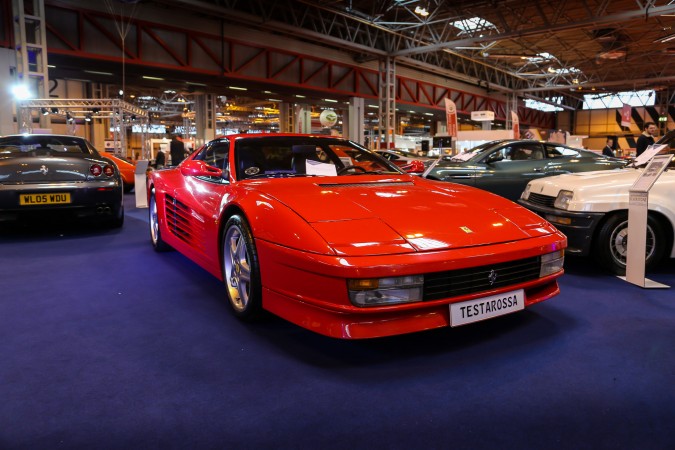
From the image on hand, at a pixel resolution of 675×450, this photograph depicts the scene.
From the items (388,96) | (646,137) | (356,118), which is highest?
(388,96)

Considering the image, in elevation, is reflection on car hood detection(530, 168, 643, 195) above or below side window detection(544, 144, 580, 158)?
below

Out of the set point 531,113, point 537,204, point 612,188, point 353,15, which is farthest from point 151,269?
point 531,113

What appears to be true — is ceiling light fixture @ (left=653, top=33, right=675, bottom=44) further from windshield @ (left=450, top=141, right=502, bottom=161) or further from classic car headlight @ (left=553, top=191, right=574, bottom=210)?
classic car headlight @ (left=553, top=191, right=574, bottom=210)

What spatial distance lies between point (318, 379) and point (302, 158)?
1.61m

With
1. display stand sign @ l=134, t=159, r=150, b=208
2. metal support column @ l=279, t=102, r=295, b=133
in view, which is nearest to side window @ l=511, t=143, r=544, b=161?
display stand sign @ l=134, t=159, r=150, b=208

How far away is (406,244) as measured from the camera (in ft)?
7.01

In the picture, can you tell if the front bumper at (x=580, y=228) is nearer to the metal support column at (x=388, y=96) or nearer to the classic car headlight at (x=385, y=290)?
the classic car headlight at (x=385, y=290)

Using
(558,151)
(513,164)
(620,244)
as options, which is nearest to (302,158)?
(620,244)

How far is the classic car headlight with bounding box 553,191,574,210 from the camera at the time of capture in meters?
3.95

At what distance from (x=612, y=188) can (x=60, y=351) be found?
3920 mm

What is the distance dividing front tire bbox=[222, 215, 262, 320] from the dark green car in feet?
16.2

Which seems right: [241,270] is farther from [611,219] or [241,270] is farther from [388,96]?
[388,96]

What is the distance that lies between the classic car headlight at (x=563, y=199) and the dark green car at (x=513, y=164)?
9.37ft

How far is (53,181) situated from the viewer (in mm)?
4906
